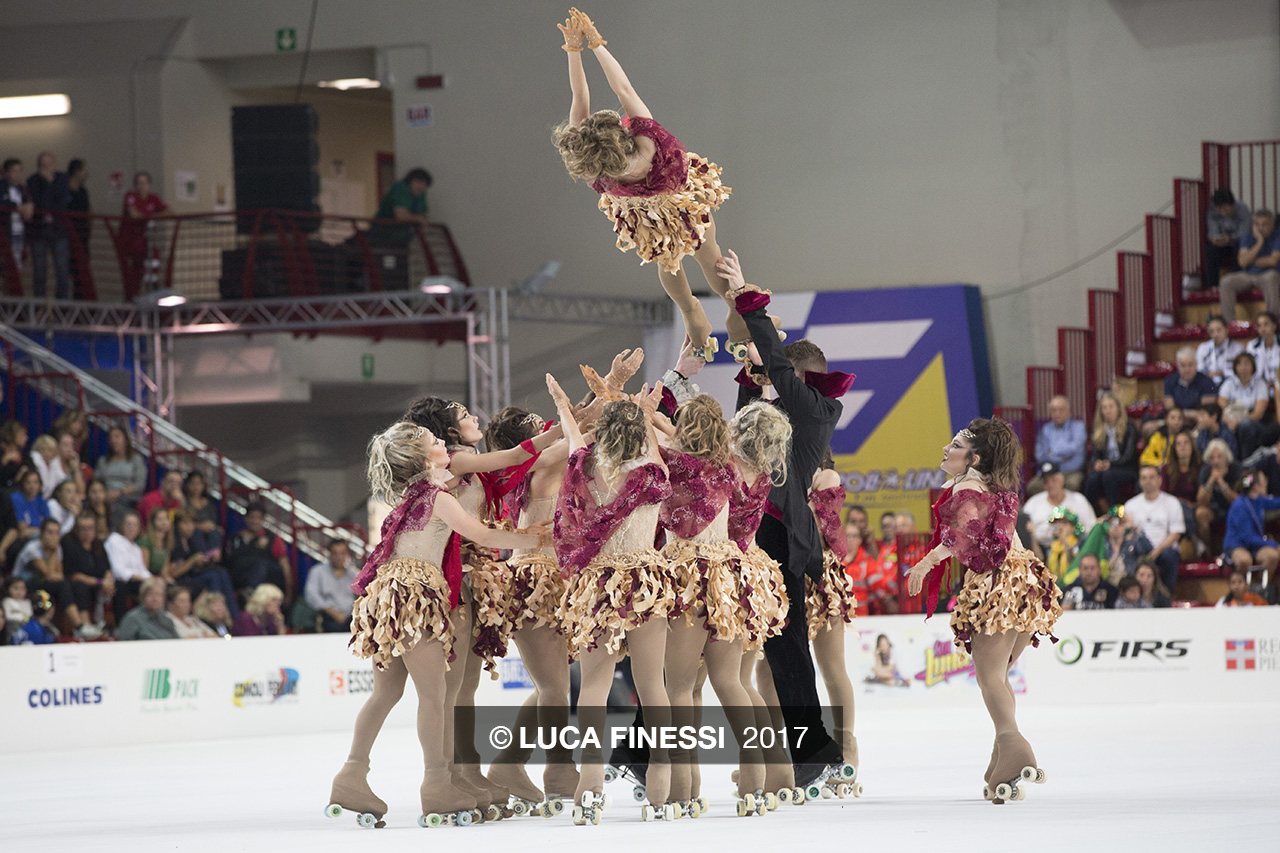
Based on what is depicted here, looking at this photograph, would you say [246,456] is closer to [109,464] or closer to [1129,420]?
[109,464]

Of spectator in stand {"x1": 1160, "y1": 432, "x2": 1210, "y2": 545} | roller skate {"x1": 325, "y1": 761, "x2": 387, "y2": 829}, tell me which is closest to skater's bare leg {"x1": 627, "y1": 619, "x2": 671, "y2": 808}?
roller skate {"x1": 325, "y1": 761, "x2": 387, "y2": 829}

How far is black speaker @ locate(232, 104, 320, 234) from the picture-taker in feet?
49.5

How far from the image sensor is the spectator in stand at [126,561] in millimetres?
10766

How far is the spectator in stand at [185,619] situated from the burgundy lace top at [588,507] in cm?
547

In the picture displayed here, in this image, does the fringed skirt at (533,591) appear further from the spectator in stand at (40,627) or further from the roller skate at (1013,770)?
the spectator in stand at (40,627)

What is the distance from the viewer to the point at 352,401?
1652 cm

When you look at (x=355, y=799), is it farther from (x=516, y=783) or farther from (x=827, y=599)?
(x=827, y=599)

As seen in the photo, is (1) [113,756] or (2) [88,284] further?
(2) [88,284]

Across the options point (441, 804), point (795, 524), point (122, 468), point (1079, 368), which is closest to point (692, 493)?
point (795, 524)

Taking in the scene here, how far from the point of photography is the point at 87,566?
10.8 meters

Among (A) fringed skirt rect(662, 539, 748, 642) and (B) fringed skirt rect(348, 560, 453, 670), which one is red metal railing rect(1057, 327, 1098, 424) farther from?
Answer: (B) fringed skirt rect(348, 560, 453, 670)

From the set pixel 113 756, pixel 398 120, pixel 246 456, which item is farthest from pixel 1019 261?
pixel 113 756

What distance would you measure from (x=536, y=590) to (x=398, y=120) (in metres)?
12.1

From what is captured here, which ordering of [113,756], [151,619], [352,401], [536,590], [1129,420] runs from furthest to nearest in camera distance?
[352,401] → [1129,420] → [151,619] → [113,756] → [536,590]
